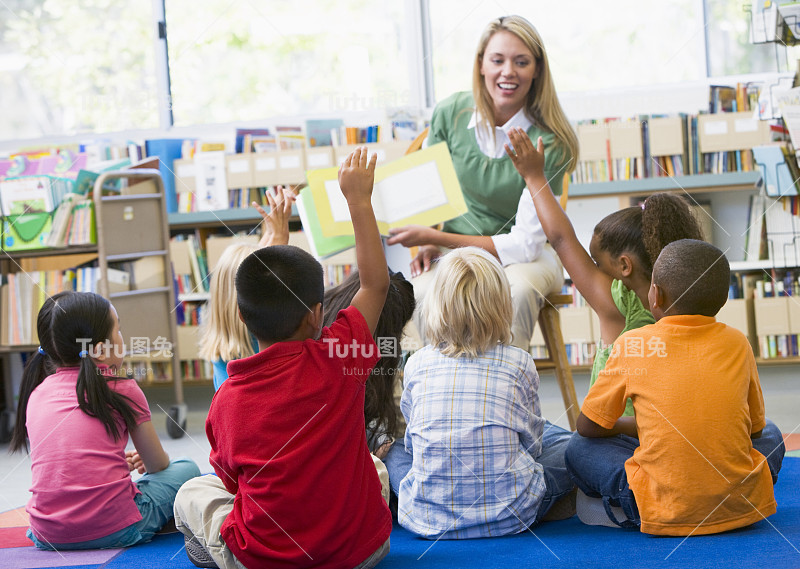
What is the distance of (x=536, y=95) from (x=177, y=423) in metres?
1.81

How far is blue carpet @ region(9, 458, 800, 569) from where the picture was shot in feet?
4.09

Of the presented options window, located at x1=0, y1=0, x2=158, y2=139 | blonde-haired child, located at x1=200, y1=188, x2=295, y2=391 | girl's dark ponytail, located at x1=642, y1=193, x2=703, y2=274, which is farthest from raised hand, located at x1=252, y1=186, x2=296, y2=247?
window, located at x1=0, y1=0, x2=158, y2=139

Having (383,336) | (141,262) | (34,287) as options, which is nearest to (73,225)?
(141,262)

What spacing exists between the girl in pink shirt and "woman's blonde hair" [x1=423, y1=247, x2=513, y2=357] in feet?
2.08

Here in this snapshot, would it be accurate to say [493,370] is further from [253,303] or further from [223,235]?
[223,235]

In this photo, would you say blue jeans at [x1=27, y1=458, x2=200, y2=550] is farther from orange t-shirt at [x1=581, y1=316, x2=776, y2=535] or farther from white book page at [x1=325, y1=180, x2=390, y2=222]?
orange t-shirt at [x1=581, y1=316, x2=776, y2=535]

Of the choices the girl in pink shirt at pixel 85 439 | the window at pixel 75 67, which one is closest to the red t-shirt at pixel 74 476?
the girl in pink shirt at pixel 85 439

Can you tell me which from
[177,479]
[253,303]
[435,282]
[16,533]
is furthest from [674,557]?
[16,533]

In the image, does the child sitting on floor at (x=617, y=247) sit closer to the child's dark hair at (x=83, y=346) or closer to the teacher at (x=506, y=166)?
the teacher at (x=506, y=166)

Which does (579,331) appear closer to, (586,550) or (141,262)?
(141,262)

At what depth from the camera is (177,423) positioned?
3.01 m

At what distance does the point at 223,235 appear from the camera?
413cm

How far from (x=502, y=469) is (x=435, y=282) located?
0.37 meters

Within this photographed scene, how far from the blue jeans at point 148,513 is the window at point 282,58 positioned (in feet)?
10.3
